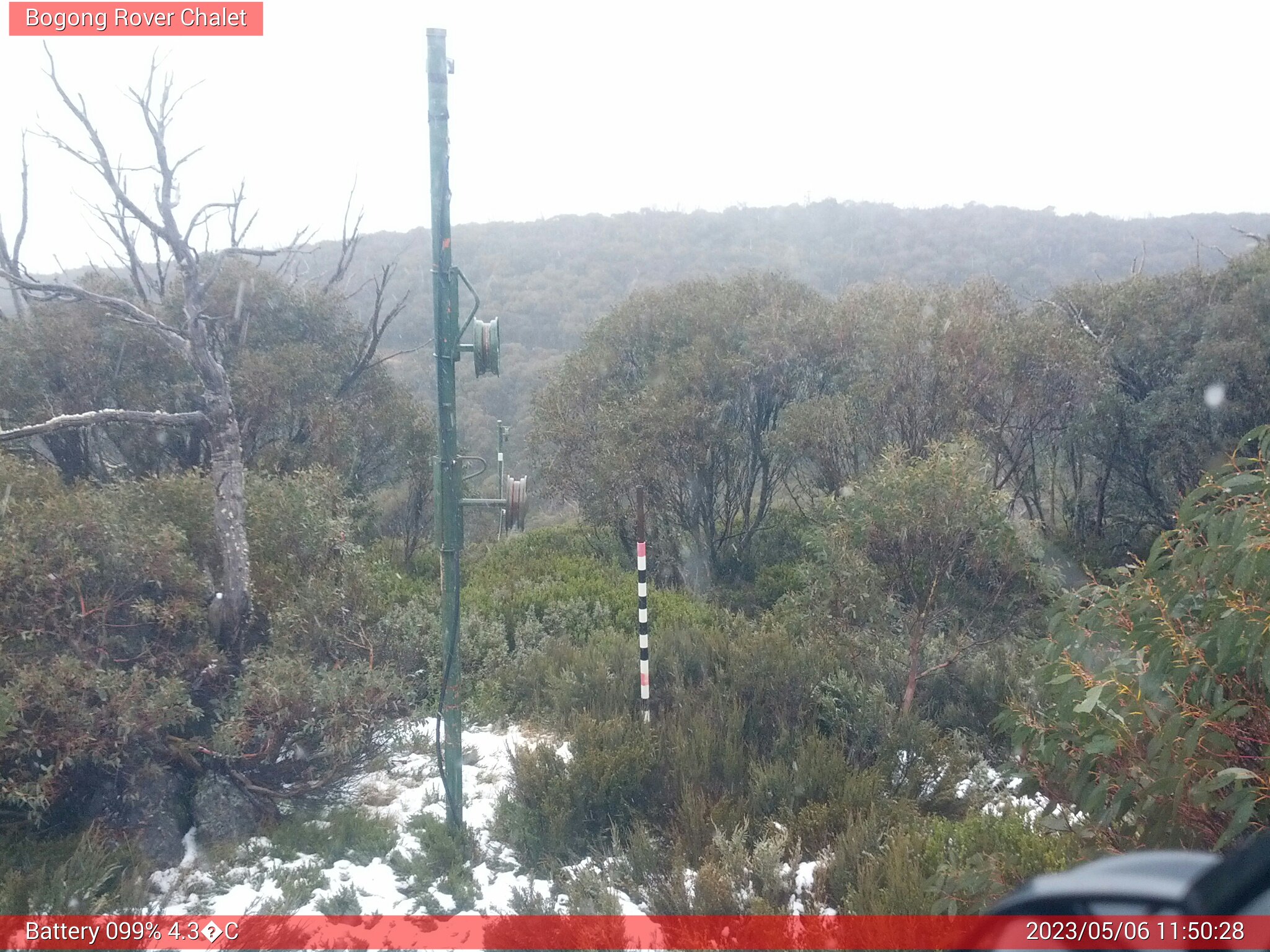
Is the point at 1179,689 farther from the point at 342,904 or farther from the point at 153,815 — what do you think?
the point at 153,815

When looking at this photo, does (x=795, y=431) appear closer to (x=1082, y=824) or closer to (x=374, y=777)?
(x=374, y=777)

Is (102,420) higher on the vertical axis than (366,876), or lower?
higher

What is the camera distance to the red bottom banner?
10.8 feet

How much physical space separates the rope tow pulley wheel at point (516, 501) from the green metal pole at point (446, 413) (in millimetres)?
334

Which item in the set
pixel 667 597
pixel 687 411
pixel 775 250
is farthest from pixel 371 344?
pixel 775 250

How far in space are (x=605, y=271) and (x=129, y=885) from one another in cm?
3403

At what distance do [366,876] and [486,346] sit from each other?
2.85m

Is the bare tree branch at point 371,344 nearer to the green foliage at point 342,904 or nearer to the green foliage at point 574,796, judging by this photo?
the green foliage at point 574,796

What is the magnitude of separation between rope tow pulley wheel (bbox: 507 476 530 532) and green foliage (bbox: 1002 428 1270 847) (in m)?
2.90

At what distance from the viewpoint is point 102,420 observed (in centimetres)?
489

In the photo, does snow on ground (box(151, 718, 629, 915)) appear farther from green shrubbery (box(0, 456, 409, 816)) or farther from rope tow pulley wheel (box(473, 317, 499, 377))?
rope tow pulley wheel (box(473, 317, 499, 377))

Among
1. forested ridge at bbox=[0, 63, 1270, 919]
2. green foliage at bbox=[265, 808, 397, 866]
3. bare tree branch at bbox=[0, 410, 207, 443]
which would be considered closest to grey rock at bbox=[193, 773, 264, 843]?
forested ridge at bbox=[0, 63, 1270, 919]

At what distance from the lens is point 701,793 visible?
185 inches

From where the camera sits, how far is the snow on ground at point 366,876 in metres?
4.05
